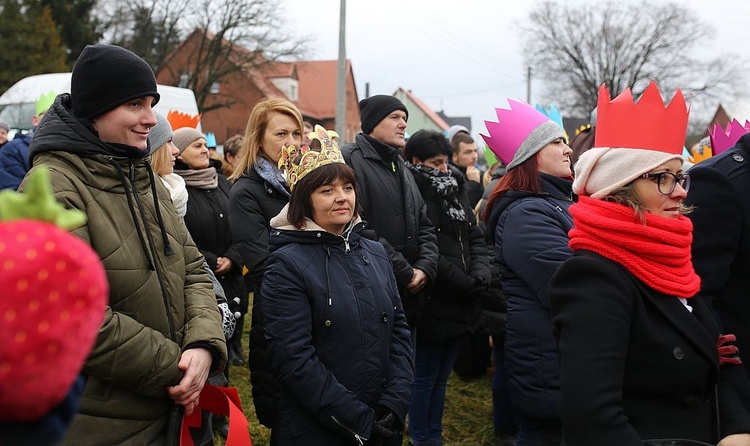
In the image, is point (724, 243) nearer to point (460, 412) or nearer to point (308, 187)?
point (308, 187)

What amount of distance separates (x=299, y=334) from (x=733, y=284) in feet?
5.88

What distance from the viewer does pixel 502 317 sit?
535 cm

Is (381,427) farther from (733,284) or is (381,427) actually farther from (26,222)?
(26,222)

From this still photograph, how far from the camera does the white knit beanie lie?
2.28 metres

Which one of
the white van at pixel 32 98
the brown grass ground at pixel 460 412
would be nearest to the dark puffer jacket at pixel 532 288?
the brown grass ground at pixel 460 412

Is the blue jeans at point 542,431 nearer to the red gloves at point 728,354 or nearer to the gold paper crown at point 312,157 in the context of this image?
the red gloves at point 728,354

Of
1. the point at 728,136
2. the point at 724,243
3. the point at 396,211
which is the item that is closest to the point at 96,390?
the point at 724,243

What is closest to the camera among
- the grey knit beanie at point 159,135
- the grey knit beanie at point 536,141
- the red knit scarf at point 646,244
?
the red knit scarf at point 646,244

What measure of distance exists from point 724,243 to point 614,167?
706mm

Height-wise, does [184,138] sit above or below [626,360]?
above

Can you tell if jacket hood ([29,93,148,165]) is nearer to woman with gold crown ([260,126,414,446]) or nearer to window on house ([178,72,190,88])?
woman with gold crown ([260,126,414,446])

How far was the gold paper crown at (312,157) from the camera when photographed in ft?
11.0

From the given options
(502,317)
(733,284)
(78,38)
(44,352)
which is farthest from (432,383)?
(78,38)

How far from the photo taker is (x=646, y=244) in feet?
7.12
